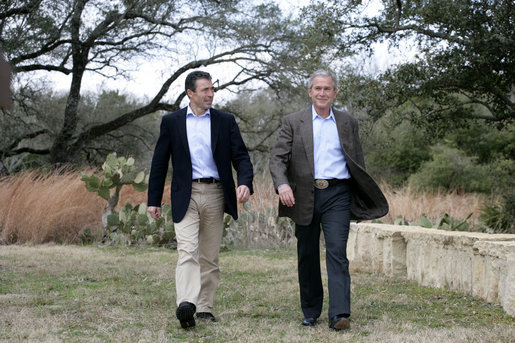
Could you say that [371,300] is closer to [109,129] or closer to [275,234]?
[275,234]

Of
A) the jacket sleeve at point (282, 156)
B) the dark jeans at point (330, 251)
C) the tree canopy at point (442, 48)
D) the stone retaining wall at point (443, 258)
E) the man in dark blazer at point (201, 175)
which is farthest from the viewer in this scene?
the tree canopy at point (442, 48)

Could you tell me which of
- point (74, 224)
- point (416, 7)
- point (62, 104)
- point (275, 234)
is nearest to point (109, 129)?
point (62, 104)

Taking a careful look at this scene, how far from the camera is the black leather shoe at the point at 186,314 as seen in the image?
15.3 feet

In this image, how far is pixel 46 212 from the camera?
12.1m

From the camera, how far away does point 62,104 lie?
22.8 m

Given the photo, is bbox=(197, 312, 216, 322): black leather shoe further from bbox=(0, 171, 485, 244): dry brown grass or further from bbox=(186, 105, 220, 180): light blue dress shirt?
bbox=(0, 171, 485, 244): dry brown grass

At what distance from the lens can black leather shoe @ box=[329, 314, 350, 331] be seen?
15.2ft

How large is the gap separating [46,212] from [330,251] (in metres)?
8.52

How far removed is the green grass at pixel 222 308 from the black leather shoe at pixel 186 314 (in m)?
0.06

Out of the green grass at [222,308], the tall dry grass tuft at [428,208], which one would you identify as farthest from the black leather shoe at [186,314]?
the tall dry grass tuft at [428,208]

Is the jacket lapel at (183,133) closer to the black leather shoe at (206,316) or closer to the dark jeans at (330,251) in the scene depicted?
the dark jeans at (330,251)

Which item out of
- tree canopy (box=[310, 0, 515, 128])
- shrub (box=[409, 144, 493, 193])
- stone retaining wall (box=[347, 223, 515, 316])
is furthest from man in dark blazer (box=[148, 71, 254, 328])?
shrub (box=[409, 144, 493, 193])

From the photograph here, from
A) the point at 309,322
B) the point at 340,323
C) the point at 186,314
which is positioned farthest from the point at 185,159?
the point at 340,323

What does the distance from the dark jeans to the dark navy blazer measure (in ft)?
1.97
